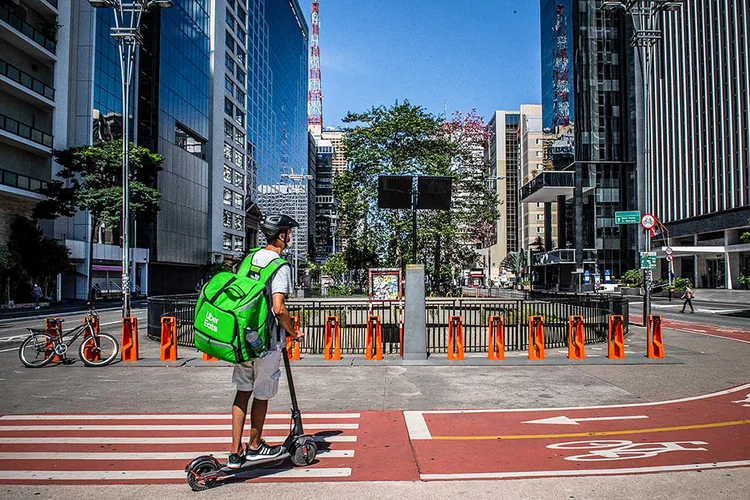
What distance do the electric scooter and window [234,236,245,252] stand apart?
283ft

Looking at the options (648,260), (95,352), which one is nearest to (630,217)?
(648,260)

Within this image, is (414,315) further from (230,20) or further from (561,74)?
(561,74)

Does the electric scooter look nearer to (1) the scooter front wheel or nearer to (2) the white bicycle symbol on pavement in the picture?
(1) the scooter front wheel

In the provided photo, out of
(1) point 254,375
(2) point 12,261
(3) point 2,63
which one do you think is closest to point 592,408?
(1) point 254,375

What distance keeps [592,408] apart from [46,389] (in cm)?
861

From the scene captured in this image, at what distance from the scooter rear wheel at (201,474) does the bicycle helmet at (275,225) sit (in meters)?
1.98

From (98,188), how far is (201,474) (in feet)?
132

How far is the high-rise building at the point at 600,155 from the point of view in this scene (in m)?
70.7

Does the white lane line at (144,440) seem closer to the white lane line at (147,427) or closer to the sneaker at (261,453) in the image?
the white lane line at (147,427)

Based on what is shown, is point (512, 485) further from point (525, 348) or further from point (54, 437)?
point (525, 348)

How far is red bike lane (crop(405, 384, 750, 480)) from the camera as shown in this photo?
5.50 meters

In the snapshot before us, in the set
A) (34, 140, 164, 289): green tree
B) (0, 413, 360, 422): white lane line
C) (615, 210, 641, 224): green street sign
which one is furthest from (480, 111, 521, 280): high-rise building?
(0, 413, 360, 422): white lane line

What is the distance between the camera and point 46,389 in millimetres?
9773

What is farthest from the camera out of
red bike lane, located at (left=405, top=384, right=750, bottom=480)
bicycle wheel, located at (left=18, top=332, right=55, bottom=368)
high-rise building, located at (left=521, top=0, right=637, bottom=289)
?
high-rise building, located at (left=521, top=0, right=637, bottom=289)
